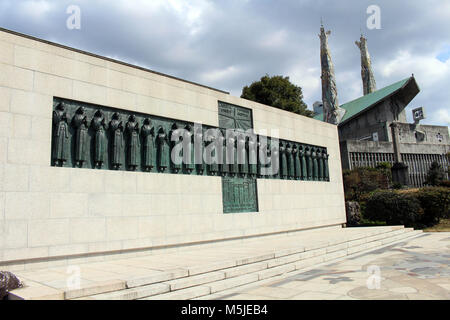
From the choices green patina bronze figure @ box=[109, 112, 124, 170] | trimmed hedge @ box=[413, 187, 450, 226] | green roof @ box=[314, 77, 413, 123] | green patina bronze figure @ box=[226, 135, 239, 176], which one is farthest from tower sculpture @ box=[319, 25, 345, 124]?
green patina bronze figure @ box=[109, 112, 124, 170]

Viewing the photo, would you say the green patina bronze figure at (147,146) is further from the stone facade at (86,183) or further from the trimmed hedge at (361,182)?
the trimmed hedge at (361,182)

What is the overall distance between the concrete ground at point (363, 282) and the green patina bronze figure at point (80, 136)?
15.6 ft

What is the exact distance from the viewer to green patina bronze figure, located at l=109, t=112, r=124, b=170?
8.86m

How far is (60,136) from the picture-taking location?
26.2 feet

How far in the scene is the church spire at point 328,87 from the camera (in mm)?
61781

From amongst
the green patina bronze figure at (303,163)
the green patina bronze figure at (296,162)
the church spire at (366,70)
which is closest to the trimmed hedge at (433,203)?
the green patina bronze figure at (303,163)

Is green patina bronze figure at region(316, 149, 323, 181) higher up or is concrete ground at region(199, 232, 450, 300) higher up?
green patina bronze figure at region(316, 149, 323, 181)

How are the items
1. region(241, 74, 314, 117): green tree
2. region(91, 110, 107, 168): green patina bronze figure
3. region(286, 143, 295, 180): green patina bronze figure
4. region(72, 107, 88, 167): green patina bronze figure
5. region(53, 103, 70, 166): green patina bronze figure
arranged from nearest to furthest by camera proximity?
region(53, 103, 70, 166): green patina bronze figure < region(72, 107, 88, 167): green patina bronze figure < region(91, 110, 107, 168): green patina bronze figure < region(286, 143, 295, 180): green patina bronze figure < region(241, 74, 314, 117): green tree

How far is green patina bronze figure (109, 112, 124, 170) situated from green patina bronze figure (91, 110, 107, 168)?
20 centimetres

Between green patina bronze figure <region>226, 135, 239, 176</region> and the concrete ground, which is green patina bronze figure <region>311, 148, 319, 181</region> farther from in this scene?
the concrete ground

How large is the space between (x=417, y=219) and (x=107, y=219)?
16.5 m

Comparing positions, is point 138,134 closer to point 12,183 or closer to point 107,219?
point 107,219

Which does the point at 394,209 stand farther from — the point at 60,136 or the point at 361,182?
the point at 60,136

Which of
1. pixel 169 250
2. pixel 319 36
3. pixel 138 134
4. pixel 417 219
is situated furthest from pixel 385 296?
pixel 319 36
